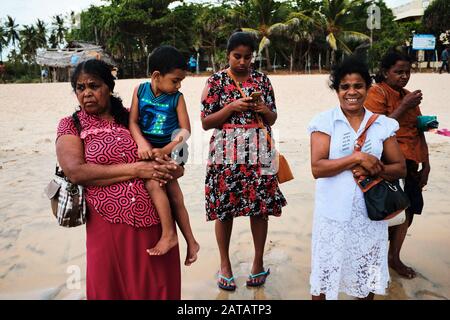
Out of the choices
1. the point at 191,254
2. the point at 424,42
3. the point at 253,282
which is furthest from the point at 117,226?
the point at 424,42

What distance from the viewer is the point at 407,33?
30.8 metres

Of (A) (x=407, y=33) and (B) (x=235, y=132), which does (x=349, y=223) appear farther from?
(A) (x=407, y=33)

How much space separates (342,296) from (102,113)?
2.19 m

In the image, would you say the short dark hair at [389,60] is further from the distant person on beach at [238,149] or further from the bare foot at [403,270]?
the bare foot at [403,270]

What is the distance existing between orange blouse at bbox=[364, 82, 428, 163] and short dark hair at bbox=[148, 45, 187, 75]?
146cm

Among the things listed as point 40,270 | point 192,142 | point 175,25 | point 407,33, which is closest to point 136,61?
point 175,25

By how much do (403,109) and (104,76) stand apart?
77.9 inches

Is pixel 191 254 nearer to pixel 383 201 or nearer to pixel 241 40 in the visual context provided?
pixel 383 201

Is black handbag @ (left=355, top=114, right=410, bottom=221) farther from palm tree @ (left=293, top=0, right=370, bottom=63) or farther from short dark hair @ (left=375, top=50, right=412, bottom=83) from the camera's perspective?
palm tree @ (left=293, top=0, right=370, bottom=63)

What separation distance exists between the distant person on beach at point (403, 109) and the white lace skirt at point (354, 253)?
930 millimetres

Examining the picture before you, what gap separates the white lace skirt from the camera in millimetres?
2230

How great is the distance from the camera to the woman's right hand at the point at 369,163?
82.4 inches

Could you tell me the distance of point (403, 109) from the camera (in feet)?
8.97

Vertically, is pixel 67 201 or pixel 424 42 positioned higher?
pixel 424 42
